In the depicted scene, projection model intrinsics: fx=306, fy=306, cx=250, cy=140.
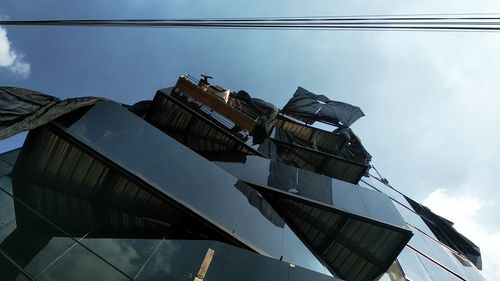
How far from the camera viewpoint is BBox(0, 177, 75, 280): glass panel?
15.5 ft

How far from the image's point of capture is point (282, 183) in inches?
410

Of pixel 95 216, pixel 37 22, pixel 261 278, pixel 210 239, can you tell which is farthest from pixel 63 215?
pixel 37 22

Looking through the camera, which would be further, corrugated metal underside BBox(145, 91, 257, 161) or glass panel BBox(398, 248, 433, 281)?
corrugated metal underside BBox(145, 91, 257, 161)

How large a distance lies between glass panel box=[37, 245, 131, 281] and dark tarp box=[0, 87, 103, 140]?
96.3 inches

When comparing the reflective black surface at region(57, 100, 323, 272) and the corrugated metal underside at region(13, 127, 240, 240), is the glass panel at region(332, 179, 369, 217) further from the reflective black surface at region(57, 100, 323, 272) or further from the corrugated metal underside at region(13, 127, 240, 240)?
the corrugated metal underside at region(13, 127, 240, 240)

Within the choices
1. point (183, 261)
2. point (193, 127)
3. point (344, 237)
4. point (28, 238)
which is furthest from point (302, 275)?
point (193, 127)

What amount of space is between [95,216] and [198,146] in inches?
264

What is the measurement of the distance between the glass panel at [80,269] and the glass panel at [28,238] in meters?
0.13

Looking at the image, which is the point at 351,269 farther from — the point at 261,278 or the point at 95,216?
the point at 95,216

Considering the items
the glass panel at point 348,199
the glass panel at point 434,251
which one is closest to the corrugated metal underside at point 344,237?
the glass panel at point 348,199

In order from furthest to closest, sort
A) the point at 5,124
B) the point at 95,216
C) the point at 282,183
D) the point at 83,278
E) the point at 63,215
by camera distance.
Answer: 1. the point at 282,183
2. the point at 95,216
3. the point at 63,215
4. the point at 5,124
5. the point at 83,278

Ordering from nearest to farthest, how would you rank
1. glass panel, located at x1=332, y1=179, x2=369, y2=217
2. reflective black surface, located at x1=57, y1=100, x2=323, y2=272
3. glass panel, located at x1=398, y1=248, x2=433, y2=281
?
reflective black surface, located at x1=57, y1=100, x2=323, y2=272, glass panel, located at x1=398, y1=248, x2=433, y2=281, glass panel, located at x1=332, y1=179, x2=369, y2=217

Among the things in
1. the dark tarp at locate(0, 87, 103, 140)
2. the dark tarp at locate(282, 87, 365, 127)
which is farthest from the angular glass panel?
the dark tarp at locate(282, 87, 365, 127)

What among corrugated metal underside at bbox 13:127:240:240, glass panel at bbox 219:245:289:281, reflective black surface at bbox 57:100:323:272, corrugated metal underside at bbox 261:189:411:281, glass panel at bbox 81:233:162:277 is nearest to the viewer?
glass panel at bbox 81:233:162:277
